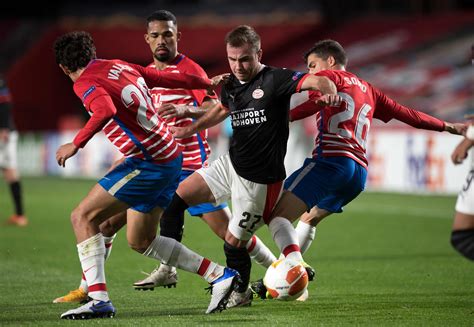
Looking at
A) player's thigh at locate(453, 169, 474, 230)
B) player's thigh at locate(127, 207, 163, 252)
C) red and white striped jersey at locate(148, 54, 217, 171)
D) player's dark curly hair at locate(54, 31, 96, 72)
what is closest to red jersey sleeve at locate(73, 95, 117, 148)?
player's dark curly hair at locate(54, 31, 96, 72)

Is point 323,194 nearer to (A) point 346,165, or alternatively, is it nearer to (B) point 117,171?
(A) point 346,165

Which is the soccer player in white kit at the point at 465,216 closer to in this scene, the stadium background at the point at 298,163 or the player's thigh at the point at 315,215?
the stadium background at the point at 298,163

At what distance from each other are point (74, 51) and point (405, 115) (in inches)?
102

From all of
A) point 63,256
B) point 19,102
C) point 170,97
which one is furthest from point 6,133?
point 19,102

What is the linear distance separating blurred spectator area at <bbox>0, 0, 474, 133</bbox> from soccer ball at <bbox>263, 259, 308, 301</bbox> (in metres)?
21.0

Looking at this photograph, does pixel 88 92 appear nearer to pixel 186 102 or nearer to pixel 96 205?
pixel 96 205

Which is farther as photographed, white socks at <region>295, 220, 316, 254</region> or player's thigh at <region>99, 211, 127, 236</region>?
white socks at <region>295, 220, 316, 254</region>

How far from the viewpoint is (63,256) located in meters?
9.81

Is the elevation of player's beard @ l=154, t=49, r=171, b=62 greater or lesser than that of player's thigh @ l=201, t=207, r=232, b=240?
greater

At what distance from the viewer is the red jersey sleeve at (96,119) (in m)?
5.89

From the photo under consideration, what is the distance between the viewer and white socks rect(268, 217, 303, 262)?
20.9 ft

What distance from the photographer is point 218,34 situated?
3119 cm

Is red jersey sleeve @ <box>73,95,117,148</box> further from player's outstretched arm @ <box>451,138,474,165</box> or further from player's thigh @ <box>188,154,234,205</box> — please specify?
player's outstretched arm @ <box>451,138,474,165</box>

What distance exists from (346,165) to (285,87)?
1020mm
